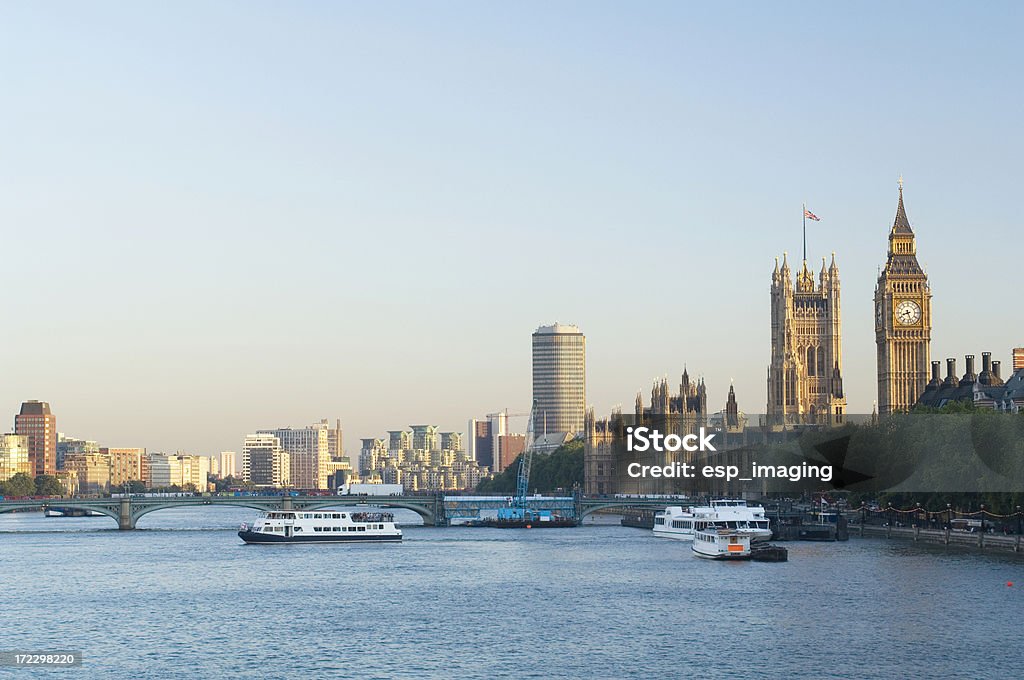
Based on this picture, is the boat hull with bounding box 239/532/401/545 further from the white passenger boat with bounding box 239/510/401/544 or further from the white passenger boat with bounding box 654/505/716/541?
the white passenger boat with bounding box 654/505/716/541

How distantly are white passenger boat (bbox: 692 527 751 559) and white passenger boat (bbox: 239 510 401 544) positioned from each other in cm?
4285

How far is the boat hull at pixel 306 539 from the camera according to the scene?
581 feet

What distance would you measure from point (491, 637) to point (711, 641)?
11.9 meters

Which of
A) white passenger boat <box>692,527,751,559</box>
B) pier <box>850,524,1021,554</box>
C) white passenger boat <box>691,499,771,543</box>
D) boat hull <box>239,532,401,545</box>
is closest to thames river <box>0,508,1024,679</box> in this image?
white passenger boat <box>692,527,751,559</box>

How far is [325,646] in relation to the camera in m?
87.9

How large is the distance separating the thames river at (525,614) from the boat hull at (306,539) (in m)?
21.5

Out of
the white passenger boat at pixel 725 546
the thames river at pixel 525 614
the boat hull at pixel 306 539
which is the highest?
the white passenger boat at pixel 725 546

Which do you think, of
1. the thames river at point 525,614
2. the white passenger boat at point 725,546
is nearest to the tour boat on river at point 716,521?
the white passenger boat at point 725,546

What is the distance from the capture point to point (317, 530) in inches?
7121

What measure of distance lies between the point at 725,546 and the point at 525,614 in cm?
4655

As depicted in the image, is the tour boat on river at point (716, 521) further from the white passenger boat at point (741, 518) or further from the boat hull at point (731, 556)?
the boat hull at point (731, 556)

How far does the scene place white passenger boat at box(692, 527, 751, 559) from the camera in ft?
473

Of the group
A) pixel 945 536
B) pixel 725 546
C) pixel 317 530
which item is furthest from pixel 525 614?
pixel 317 530

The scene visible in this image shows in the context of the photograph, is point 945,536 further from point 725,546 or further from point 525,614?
point 525,614
